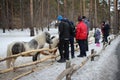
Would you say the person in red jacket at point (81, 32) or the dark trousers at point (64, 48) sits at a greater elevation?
the person in red jacket at point (81, 32)

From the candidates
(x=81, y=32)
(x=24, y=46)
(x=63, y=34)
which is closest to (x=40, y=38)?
(x=63, y=34)

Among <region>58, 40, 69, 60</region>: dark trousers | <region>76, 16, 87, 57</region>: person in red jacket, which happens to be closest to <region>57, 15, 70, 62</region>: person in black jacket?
<region>58, 40, 69, 60</region>: dark trousers

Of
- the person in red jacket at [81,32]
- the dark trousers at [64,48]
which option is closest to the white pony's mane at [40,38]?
the dark trousers at [64,48]

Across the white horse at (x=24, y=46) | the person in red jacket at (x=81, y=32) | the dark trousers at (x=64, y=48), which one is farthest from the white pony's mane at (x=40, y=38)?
the person in red jacket at (x=81, y=32)

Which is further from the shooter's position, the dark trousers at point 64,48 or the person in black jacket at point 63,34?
the dark trousers at point 64,48

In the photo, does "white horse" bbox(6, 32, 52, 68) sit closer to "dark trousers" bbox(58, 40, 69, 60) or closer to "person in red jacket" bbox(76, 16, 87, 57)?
"dark trousers" bbox(58, 40, 69, 60)

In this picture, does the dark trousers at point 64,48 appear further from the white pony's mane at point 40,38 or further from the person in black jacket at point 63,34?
the white pony's mane at point 40,38

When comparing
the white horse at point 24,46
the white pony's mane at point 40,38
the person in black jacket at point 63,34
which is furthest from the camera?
the white pony's mane at point 40,38

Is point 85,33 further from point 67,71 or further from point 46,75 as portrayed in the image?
point 67,71

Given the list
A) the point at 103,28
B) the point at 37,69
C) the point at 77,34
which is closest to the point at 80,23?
the point at 77,34

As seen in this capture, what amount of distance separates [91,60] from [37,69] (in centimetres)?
338

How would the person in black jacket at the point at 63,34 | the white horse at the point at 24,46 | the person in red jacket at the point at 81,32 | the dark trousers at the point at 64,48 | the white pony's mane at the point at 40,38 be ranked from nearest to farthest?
1. the white horse at the point at 24,46
2. the person in black jacket at the point at 63,34
3. the dark trousers at the point at 64,48
4. the white pony's mane at the point at 40,38
5. the person in red jacket at the point at 81,32

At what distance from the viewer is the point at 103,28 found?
25.1 m

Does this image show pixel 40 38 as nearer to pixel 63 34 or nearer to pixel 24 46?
pixel 63 34
